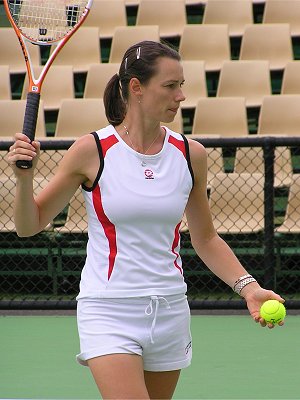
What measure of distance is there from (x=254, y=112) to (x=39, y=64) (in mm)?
1966

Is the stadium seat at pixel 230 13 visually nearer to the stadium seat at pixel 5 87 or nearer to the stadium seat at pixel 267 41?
the stadium seat at pixel 267 41

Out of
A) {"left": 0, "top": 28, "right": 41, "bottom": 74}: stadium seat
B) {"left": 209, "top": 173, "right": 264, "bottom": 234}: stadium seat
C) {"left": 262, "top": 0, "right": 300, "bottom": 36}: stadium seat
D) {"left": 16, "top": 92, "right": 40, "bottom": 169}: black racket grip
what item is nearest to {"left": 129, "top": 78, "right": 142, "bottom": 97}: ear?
{"left": 16, "top": 92, "right": 40, "bottom": 169}: black racket grip

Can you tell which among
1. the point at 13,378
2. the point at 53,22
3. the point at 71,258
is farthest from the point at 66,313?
the point at 53,22

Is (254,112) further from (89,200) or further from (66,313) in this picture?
(89,200)

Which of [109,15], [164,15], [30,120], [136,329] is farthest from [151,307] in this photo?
[109,15]

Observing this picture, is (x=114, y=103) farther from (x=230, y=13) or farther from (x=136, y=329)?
(x=230, y=13)

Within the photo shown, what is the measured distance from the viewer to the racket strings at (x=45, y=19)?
10.4ft

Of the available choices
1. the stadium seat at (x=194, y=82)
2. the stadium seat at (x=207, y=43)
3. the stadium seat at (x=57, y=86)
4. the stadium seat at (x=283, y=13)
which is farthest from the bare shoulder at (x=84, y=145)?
the stadium seat at (x=283, y=13)

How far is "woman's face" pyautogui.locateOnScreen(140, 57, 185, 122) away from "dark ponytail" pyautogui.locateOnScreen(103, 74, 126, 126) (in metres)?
0.12

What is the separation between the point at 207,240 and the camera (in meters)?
2.83

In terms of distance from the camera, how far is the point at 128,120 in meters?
2.71

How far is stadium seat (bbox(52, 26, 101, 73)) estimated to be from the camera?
862 centimetres

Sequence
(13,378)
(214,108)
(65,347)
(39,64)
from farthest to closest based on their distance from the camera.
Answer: (39,64) → (214,108) → (65,347) → (13,378)

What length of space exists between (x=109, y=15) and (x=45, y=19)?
231 inches
